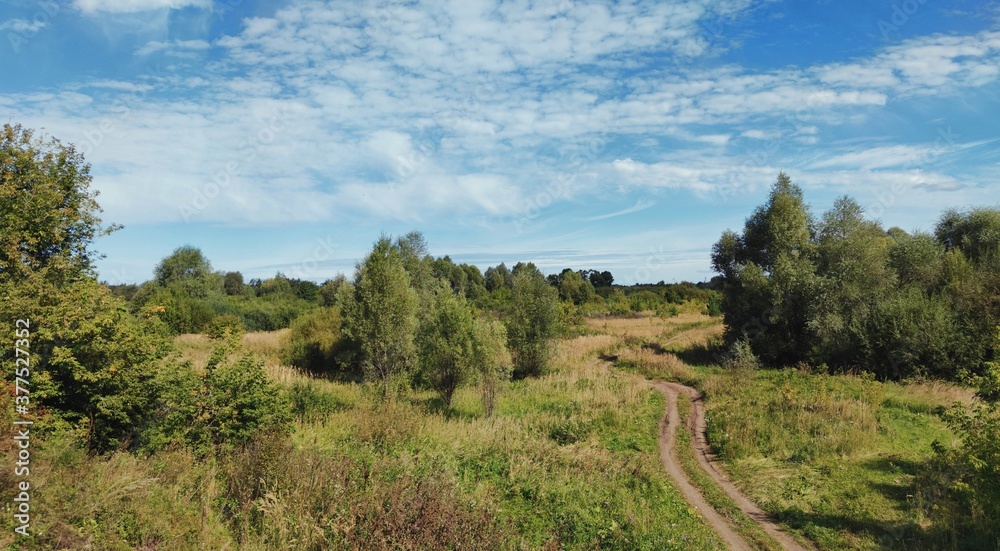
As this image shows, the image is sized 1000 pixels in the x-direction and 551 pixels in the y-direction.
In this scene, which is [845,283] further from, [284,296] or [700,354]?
[284,296]

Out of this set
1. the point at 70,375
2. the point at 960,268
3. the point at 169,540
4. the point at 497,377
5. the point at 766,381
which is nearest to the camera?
the point at 169,540

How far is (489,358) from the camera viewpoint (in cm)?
1617

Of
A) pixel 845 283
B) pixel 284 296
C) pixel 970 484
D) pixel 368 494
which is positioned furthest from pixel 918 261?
pixel 284 296

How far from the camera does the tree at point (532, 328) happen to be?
2650cm

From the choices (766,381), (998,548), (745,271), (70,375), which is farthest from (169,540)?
(745,271)

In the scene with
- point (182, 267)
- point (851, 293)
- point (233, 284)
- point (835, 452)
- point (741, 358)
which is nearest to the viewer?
point (835, 452)

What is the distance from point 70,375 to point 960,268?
38.0 m

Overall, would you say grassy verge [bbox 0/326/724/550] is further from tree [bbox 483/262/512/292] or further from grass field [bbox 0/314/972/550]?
tree [bbox 483/262/512/292]

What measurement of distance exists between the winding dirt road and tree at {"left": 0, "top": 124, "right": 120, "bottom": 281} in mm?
14334

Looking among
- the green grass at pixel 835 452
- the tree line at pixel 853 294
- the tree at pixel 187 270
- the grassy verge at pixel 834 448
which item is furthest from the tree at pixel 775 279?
the tree at pixel 187 270

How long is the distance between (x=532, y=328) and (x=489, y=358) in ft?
35.4

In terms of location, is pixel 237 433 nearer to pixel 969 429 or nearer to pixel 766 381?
pixel 969 429

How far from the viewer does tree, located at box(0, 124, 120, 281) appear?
32.1ft

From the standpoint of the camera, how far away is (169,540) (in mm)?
6332
